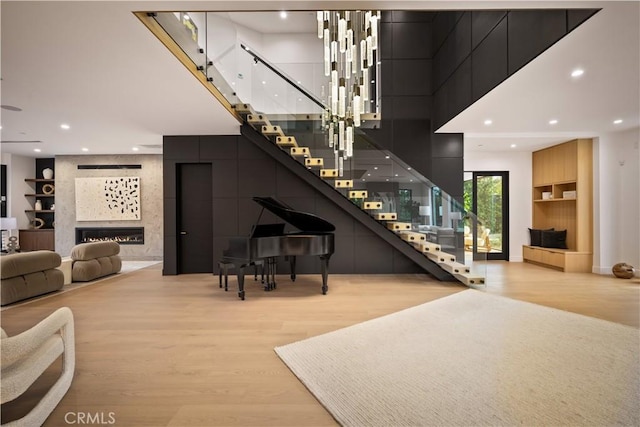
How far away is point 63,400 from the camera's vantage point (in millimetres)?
2182

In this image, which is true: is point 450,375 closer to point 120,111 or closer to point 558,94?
point 558,94

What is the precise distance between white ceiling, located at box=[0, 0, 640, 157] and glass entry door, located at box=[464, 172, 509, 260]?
165cm

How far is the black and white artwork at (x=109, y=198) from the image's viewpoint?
877 centimetres

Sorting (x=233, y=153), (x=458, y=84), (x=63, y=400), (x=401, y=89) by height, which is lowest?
(x=63, y=400)

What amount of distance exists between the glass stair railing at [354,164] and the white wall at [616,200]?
3.36 meters

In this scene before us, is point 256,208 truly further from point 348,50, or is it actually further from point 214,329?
point 348,50

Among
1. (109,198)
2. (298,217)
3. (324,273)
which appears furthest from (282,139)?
(109,198)

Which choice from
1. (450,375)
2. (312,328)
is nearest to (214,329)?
(312,328)

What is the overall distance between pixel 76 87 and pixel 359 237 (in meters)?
5.50

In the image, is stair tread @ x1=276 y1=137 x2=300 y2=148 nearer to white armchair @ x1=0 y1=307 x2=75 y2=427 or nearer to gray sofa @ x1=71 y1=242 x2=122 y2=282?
gray sofa @ x1=71 y1=242 x2=122 y2=282

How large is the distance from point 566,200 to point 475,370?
718 centimetres

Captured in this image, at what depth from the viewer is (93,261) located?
6.04m

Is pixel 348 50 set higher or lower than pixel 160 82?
higher

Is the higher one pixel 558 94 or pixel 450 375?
pixel 558 94
